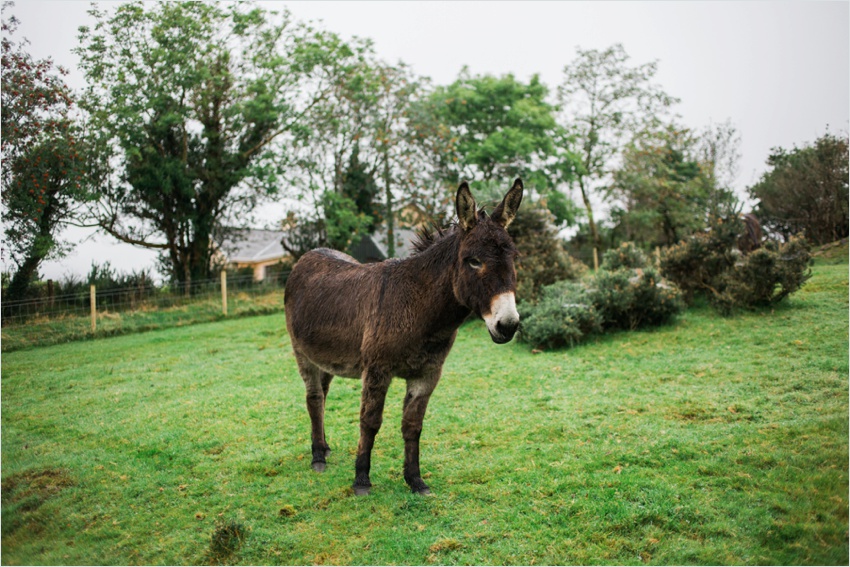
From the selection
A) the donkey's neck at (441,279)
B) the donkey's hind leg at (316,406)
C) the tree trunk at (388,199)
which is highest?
the tree trunk at (388,199)

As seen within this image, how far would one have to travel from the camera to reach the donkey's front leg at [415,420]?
445cm

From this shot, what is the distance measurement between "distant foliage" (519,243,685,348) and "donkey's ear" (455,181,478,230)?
6.24 metres

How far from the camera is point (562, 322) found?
32.5 feet

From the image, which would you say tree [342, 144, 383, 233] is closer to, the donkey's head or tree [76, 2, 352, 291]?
tree [76, 2, 352, 291]

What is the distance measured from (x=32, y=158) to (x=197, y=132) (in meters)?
9.57

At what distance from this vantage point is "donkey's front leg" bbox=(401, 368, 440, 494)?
4.45m

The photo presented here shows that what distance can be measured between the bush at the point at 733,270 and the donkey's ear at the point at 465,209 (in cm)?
806

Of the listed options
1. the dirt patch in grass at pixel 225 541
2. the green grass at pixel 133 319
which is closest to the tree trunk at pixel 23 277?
the green grass at pixel 133 319

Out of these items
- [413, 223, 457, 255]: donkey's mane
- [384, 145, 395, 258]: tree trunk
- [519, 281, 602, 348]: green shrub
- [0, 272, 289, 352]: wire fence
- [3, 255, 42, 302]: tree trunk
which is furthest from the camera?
[384, 145, 395, 258]: tree trunk

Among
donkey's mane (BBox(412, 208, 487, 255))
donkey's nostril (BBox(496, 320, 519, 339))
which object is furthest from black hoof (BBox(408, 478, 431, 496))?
donkey's mane (BBox(412, 208, 487, 255))

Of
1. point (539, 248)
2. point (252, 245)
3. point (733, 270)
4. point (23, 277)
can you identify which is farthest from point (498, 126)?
point (23, 277)

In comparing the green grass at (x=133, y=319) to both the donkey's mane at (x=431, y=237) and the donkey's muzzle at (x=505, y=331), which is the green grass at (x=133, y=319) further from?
the donkey's muzzle at (x=505, y=331)

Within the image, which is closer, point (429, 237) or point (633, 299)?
point (429, 237)

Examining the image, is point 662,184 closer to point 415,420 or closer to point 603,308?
point 603,308
